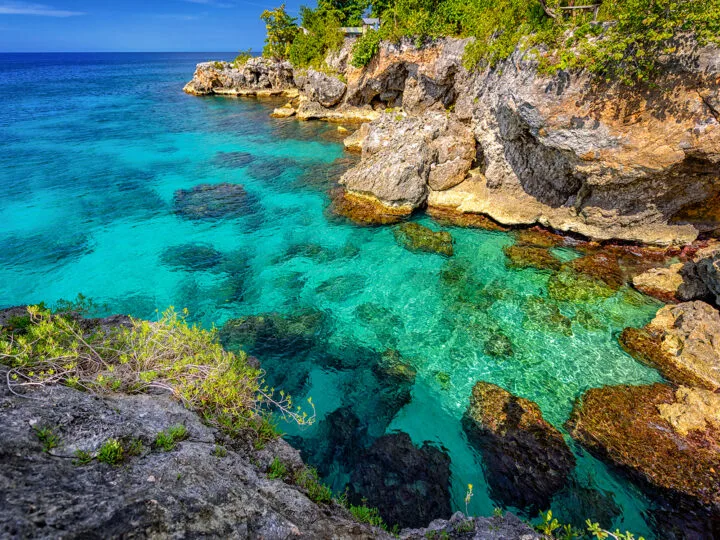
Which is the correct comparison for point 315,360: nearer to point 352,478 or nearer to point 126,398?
point 352,478

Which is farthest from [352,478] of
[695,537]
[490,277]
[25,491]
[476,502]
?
[490,277]

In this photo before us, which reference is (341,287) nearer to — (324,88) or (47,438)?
(47,438)

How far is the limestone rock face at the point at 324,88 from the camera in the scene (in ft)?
119

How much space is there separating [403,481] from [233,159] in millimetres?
25224

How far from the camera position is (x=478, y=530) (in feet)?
15.4

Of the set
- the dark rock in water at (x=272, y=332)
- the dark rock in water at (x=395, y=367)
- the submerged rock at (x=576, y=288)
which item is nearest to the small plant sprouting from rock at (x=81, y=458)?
the dark rock in water at (x=272, y=332)

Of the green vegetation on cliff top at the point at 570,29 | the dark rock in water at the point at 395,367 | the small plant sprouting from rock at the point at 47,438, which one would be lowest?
the dark rock in water at the point at 395,367

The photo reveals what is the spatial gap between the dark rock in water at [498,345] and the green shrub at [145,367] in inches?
267

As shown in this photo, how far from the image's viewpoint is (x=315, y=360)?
10.4 metres

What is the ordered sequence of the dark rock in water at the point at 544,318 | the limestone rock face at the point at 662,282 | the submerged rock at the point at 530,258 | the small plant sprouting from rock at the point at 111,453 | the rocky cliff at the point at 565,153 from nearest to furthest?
1. the small plant sprouting from rock at the point at 111,453
2. the dark rock in water at the point at 544,318
3. the rocky cliff at the point at 565,153
4. the limestone rock face at the point at 662,282
5. the submerged rock at the point at 530,258

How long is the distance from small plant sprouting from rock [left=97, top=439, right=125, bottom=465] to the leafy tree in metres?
59.6

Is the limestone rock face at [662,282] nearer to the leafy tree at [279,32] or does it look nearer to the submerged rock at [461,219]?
the submerged rock at [461,219]

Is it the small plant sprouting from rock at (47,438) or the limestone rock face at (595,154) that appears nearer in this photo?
the small plant sprouting from rock at (47,438)

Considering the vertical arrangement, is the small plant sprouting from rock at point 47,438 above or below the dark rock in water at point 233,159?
below
